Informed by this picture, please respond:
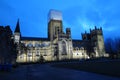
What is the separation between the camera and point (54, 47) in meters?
84.8

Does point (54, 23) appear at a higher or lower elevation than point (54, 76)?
higher

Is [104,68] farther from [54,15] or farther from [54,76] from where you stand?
[54,15]

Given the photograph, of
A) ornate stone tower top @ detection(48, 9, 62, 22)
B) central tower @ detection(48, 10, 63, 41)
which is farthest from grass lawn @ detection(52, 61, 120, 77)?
ornate stone tower top @ detection(48, 9, 62, 22)

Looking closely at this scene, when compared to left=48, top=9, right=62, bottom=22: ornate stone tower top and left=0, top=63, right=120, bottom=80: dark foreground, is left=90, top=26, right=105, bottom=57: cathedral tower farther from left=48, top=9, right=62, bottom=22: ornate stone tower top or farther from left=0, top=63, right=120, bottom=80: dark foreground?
left=0, top=63, right=120, bottom=80: dark foreground

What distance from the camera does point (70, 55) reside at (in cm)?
8494

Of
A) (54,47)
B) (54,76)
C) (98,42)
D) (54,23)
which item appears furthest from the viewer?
(98,42)

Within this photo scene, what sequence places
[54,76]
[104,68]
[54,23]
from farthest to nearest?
[54,23] → [104,68] → [54,76]

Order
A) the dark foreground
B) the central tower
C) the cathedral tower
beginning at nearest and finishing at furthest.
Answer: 1. the dark foreground
2. the central tower
3. the cathedral tower

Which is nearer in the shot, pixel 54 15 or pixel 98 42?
pixel 54 15

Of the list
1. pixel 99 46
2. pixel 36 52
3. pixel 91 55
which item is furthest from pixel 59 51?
pixel 99 46

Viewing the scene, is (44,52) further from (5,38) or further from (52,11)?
(5,38)

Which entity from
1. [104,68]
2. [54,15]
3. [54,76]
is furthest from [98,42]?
[54,76]

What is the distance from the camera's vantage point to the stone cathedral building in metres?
80.8

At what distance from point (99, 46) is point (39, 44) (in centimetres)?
4410
